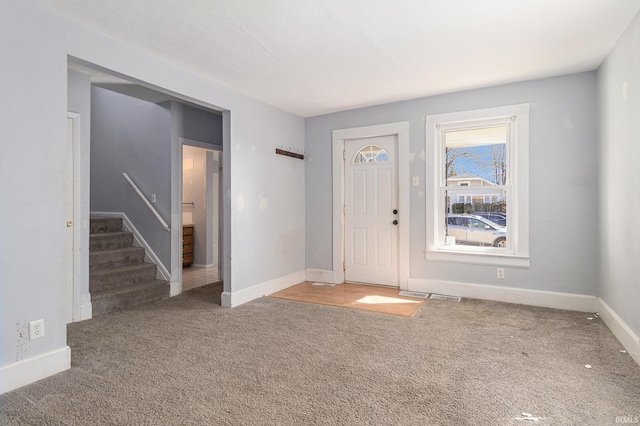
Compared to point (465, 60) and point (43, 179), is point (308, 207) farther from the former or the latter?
point (43, 179)

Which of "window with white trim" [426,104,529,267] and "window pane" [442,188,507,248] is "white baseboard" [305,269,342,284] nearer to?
"window with white trim" [426,104,529,267]

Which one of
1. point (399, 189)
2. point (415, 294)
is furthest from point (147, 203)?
point (415, 294)

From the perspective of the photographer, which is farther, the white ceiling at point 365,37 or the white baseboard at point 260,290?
the white baseboard at point 260,290

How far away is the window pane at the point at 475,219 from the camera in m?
4.07

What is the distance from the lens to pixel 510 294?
3900 millimetres

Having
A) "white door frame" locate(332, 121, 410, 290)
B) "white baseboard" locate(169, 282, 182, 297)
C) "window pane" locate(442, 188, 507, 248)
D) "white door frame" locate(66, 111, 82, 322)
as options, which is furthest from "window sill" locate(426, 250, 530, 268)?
"white door frame" locate(66, 111, 82, 322)

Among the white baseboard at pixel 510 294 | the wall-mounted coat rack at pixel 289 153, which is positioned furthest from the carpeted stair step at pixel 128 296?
the white baseboard at pixel 510 294

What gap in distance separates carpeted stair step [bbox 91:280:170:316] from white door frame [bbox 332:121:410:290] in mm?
2279

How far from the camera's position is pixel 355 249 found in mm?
4961

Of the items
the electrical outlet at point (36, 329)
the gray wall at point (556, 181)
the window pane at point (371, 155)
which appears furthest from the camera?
the window pane at point (371, 155)

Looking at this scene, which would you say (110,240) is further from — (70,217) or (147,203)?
(70,217)

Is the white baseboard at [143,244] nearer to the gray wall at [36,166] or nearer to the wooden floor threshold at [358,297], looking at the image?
the wooden floor threshold at [358,297]

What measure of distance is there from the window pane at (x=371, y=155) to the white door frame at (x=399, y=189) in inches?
7.1

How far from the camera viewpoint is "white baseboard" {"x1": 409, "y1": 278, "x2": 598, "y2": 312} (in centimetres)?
358
